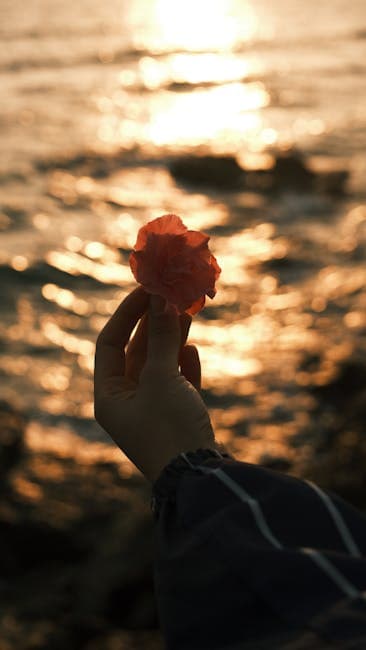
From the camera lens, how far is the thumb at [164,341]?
189 centimetres

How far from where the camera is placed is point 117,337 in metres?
2.02

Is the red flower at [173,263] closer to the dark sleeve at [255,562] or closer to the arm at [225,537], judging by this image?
the arm at [225,537]

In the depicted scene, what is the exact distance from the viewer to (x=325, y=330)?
9.37 m

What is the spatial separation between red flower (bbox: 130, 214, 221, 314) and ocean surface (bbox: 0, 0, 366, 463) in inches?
201

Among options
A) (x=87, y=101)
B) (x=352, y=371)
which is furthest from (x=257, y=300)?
(x=87, y=101)

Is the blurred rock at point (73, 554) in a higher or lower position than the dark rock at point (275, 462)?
lower

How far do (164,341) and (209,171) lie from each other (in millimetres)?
14427

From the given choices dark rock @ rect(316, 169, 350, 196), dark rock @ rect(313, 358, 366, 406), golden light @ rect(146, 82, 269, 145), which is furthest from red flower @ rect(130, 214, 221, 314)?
golden light @ rect(146, 82, 269, 145)

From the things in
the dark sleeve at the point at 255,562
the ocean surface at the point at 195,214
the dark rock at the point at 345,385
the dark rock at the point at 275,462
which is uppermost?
the ocean surface at the point at 195,214

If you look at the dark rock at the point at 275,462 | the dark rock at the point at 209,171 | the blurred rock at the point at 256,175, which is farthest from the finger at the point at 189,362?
the dark rock at the point at 209,171

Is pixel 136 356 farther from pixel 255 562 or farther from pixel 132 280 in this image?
pixel 132 280

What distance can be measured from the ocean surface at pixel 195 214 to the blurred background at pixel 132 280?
35 mm

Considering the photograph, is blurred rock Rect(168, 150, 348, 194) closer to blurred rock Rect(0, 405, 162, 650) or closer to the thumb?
blurred rock Rect(0, 405, 162, 650)

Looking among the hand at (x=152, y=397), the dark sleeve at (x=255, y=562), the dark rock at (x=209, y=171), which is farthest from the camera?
the dark rock at (x=209, y=171)
